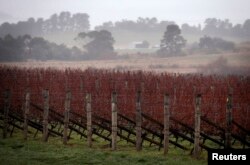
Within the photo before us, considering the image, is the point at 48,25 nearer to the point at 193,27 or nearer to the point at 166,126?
→ the point at 193,27

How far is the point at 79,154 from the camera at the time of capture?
11609 mm

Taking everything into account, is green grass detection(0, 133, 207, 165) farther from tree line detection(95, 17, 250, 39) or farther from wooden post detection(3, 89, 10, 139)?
tree line detection(95, 17, 250, 39)

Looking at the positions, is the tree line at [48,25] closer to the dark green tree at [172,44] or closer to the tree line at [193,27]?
the tree line at [193,27]

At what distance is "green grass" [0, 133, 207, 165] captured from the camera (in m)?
10.8

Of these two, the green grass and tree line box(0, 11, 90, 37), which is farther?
tree line box(0, 11, 90, 37)

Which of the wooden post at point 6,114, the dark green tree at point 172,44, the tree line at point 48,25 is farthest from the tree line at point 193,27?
the wooden post at point 6,114

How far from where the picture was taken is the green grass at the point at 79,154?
10781mm

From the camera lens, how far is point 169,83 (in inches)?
960

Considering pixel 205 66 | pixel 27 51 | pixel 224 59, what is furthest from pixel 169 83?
pixel 27 51

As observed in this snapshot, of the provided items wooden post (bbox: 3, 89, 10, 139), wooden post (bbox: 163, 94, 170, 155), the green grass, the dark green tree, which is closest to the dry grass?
the dark green tree

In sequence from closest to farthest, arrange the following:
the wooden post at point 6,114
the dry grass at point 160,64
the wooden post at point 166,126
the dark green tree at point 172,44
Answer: the wooden post at point 166,126 < the wooden post at point 6,114 < the dry grass at point 160,64 < the dark green tree at point 172,44

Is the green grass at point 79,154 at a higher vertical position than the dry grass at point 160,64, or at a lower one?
lower

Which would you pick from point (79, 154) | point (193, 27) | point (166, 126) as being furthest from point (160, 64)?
point (193, 27)

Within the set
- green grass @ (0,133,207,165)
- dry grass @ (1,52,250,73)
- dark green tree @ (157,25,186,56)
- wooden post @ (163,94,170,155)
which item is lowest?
green grass @ (0,133,207,165)
